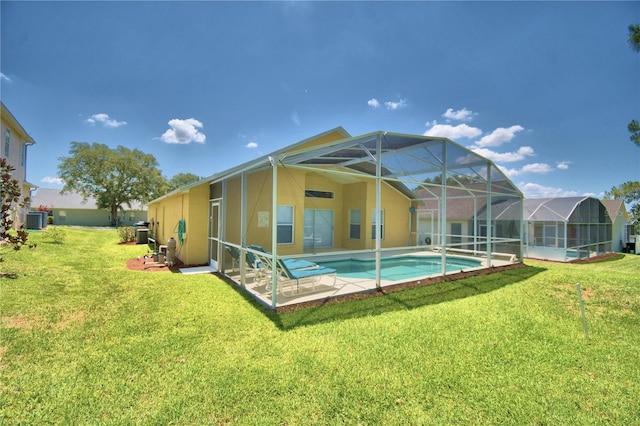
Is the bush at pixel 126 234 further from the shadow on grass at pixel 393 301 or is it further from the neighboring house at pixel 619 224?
the neighboring house at pixel 619 224

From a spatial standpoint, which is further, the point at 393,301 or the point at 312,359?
the point at 393,301

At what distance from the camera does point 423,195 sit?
1512 cm

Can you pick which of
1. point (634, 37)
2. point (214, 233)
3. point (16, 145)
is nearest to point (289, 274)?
point (214, 233)

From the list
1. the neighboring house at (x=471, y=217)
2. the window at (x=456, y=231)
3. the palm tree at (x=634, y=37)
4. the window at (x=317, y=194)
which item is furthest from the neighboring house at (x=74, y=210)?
the palm tree at (x=634, y=37)

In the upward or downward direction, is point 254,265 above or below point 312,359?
above

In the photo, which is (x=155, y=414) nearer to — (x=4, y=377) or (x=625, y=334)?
(x=4, y=377)

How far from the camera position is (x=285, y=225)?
11.8m

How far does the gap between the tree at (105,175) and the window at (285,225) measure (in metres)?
33.8

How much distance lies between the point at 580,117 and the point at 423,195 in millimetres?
10868

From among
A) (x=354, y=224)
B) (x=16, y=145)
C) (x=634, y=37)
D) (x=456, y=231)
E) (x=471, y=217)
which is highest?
(x=634, y=37)

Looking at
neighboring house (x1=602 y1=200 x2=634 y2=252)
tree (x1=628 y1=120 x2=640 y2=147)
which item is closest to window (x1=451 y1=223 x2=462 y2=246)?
tree (x1=628 y1=120 x2=640 y2=147)

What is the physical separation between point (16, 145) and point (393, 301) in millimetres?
23242

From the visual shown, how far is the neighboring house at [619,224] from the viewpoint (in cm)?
2094

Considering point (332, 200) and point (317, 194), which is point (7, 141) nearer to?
point (317, 194)
